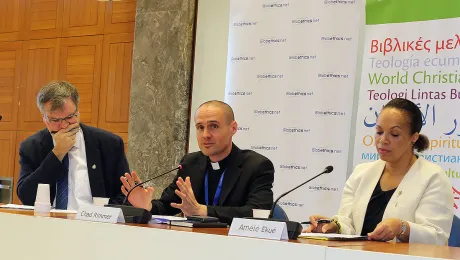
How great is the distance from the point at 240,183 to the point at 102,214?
1.24 metres

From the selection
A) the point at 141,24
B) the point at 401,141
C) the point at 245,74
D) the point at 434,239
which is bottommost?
the point at 434,239

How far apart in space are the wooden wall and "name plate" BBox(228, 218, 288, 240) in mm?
4593

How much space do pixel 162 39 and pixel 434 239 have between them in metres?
3.96

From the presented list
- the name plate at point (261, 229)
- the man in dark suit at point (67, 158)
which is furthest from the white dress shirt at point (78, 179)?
the name plate at point (261, 229)

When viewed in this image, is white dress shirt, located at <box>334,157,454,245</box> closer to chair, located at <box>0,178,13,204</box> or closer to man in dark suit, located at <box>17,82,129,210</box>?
man in dark suit, located at <box>17,82,129,210</box>

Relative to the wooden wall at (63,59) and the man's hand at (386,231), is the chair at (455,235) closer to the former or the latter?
the man's hand at (386,231)

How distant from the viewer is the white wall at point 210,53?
627 centimetres

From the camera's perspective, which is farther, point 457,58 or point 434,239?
→ point 457,58

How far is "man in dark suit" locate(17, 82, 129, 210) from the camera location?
390 centimetres

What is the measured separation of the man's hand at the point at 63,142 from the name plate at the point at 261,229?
188cm

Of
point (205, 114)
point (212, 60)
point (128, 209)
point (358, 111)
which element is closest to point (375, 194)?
point (205, 114)

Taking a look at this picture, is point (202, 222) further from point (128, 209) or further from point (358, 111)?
point (358, 111)

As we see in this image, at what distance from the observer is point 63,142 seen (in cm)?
389

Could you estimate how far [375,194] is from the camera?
3.44 meters
